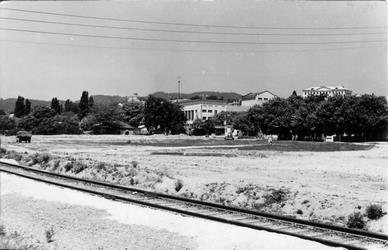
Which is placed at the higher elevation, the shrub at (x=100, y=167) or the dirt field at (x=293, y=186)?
the shrub at (x=100, y=167)

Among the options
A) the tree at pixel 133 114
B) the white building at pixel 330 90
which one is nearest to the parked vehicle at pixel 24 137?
the white building at pixel 330 90

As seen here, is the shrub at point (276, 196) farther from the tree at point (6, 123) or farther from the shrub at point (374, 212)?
the tree at point (6, 123)

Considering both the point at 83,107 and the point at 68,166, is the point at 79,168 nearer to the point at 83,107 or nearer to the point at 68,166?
the point at 68,166

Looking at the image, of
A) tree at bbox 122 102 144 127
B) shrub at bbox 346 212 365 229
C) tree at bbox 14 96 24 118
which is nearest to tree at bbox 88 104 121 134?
tree at bbox 122 102 144 127

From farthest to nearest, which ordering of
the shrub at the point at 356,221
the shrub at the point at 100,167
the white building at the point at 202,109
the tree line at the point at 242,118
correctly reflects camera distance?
the white building at the point at 202,109, the tree line at the point at 242,118, the shrub at the point at 100,167, the shrub at the point at 356,221

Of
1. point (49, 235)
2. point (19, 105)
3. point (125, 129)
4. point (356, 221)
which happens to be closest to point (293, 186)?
point (356, 221)

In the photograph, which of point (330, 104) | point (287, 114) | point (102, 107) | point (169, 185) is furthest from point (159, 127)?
point (169, 185)

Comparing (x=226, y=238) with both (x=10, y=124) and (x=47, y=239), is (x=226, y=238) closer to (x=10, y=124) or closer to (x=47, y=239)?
(x=47, y=239)
